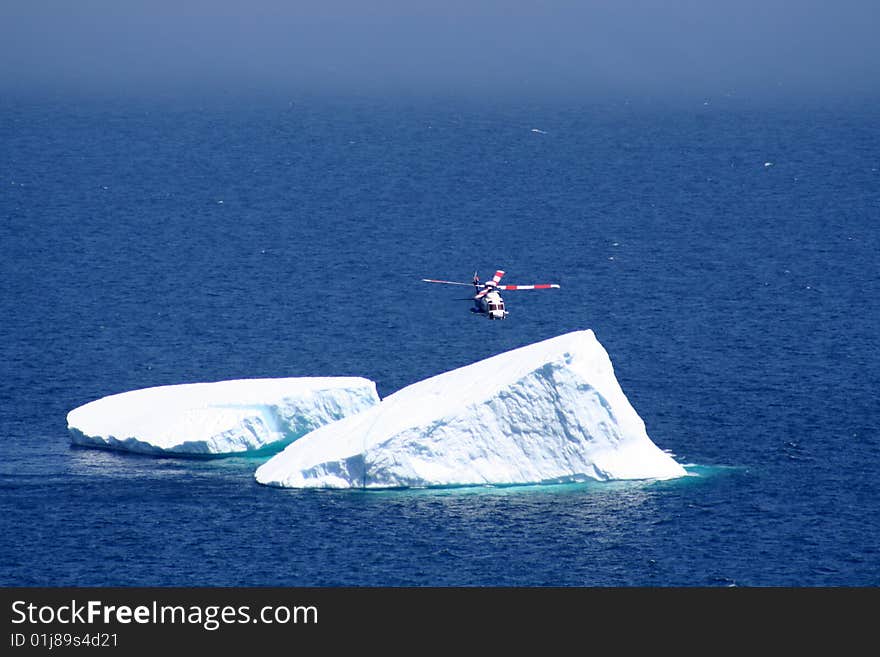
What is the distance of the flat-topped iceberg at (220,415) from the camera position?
9156cm

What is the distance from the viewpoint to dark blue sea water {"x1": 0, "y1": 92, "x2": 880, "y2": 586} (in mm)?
77750

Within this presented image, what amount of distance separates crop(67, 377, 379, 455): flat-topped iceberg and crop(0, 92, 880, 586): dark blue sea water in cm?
138

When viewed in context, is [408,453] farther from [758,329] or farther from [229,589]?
[758,329]

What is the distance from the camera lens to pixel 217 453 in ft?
302

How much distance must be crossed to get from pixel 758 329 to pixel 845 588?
167ft

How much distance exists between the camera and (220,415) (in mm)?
92000

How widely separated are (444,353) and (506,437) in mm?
30990

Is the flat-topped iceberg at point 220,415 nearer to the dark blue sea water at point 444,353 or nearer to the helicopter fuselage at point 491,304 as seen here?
the dark blue sea water at point 444,353

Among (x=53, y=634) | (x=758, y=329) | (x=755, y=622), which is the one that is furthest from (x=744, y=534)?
(x=758, y=329)

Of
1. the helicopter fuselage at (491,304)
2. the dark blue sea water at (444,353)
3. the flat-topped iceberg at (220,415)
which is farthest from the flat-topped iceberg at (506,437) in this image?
the helicopter fuselage at (491,304)

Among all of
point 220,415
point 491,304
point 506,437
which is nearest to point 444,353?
point 491,304

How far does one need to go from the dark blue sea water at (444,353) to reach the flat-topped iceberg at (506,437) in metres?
1.15

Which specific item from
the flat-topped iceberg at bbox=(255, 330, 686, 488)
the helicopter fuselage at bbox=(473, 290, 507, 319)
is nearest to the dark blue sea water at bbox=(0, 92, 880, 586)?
the flat-topped iceberg at bbox=(255, 330, 686, 488)

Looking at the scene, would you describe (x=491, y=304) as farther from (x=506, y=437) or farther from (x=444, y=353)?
(x=444, y=353)
